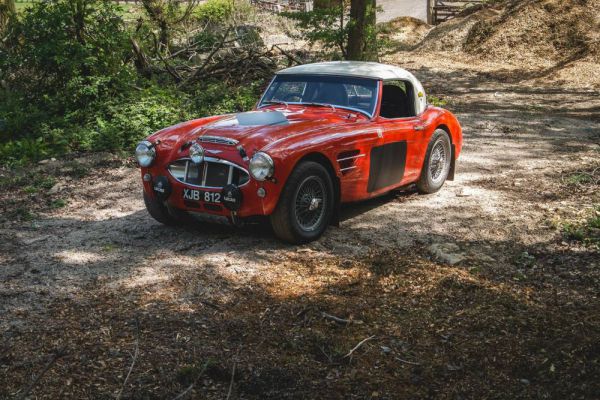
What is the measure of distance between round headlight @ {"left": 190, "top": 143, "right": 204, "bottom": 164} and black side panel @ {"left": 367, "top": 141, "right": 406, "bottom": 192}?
1.74 metres

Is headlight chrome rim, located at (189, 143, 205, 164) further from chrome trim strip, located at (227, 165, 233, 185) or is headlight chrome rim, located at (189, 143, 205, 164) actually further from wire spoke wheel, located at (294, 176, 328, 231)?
wire spoke wheel, located at (294, 176, 328, 231)

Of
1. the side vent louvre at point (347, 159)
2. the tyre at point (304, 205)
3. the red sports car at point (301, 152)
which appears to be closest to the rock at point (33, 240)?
the red sports car at point (301, 152)

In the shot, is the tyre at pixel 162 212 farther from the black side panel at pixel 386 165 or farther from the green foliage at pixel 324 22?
the green foliage at pixel 324 22

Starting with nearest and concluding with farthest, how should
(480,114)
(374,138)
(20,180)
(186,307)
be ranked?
1. (186,307)
2. (374,138)
3. (20,180)
4. (480,114)

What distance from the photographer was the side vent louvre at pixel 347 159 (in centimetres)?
666

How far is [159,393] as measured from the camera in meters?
3.91

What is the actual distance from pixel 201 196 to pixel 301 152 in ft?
3.23

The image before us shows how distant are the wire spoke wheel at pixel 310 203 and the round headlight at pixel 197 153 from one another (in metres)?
0.93

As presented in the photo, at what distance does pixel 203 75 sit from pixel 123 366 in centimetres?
1072

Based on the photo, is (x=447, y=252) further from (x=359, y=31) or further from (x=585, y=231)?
(x=359, y=31)

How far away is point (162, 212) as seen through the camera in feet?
22.4

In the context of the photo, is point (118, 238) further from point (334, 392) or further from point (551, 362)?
point (551, 362)

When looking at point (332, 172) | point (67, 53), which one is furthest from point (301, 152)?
point (67, 53)

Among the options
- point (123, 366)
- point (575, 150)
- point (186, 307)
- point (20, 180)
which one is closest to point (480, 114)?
point (575, 150)
